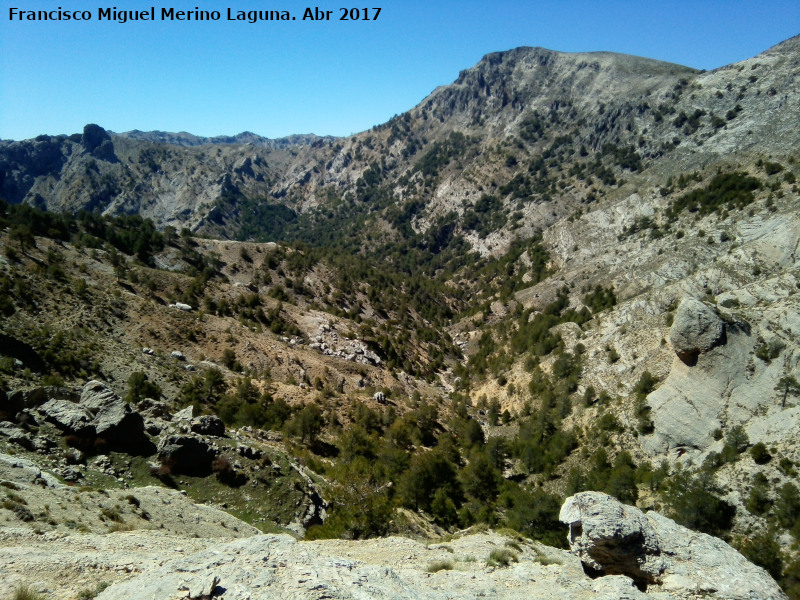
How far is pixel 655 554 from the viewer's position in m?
12.9

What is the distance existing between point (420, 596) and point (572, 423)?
3737 cm

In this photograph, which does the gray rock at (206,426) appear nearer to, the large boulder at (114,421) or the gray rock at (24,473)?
the large boulder at (114,421)

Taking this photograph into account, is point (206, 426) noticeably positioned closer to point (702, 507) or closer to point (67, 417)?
point (67, 417)

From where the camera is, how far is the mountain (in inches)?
990

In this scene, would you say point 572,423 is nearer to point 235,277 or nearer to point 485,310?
point 485,310

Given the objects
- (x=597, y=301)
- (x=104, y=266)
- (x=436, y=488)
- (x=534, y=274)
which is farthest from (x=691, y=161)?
(x=104, y=266)

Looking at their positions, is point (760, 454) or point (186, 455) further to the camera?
point (760, 454)

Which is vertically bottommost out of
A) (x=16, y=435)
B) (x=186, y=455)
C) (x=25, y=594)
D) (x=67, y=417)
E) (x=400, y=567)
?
(x=400, y=567)

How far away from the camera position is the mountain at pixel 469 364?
2516cm

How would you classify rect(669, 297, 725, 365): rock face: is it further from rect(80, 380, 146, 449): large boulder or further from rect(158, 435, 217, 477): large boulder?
rect(80, 380, 146, 449): large boulder

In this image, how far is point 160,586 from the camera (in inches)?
389

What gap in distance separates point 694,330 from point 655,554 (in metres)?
27.0

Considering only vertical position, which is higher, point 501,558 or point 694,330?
point 694,330

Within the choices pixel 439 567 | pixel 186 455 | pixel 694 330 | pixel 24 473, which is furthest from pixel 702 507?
pixel 24 473
